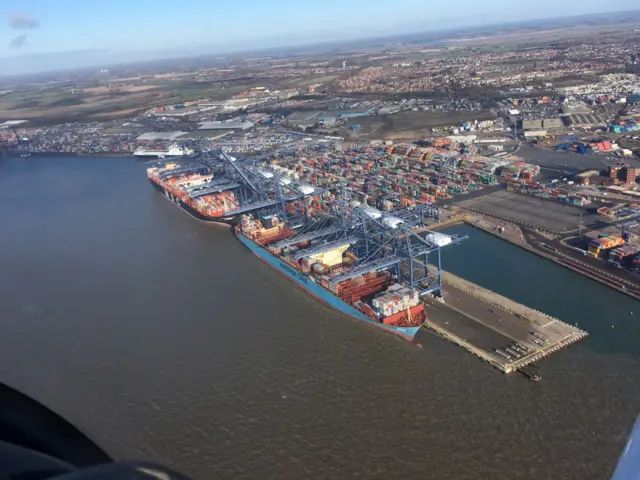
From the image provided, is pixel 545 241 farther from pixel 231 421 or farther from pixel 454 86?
pixel 454 86

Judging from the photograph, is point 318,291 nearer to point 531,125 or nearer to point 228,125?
point 531,125

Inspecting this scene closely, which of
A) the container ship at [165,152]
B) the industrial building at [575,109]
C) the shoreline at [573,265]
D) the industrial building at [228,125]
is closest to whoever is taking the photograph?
the shoreline at [573,265]

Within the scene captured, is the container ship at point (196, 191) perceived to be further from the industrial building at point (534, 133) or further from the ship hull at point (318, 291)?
the industrial building at point (534, 133)

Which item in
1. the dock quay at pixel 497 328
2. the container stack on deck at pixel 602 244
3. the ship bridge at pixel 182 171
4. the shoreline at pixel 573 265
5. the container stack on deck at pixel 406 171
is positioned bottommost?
the dock quay at pixel 497 328

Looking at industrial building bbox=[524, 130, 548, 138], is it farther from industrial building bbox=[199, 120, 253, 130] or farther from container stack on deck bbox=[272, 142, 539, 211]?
industrial building bbox=[199, 120, 253, 130]

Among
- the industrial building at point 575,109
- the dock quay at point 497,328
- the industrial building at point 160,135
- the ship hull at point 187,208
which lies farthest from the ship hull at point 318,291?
the industrial building at point 575,109

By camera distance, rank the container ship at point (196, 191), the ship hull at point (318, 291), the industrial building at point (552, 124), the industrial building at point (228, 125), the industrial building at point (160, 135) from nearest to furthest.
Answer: the ship hull at point (318, 291) < the container ship at point (196, 191) < the industrial building at point (552, 124) < the industrial building at point (160, 135) < the industrial building at point (228, 125)

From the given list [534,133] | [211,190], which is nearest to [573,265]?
[211,190]

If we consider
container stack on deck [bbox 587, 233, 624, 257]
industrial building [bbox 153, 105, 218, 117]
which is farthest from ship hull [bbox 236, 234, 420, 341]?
industrial building [bbox 153, 105, 218, 117]
